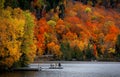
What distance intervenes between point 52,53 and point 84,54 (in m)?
11.7

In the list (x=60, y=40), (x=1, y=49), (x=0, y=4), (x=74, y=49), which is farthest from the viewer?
(x=60, y=40)

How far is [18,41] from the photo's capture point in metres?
99.4

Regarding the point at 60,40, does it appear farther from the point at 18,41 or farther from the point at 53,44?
the point at 18,41

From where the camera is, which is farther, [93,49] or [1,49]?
[93,49]

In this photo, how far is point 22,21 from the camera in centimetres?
10188

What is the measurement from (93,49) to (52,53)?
17385mm

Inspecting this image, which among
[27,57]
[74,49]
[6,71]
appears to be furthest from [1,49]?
[74,49]

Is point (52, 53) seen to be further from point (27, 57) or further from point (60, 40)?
point (27, 57)

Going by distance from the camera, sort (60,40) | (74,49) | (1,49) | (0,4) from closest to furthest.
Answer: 1. (1,49)
2. (0,4)
3. (74,49)
4. (60,40)

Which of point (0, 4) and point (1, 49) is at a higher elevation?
point (0, 4)

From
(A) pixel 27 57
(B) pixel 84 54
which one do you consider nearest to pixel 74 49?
(B) pixel 84 54

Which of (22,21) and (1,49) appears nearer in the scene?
(1,49)

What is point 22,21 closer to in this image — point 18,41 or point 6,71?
point 18,41

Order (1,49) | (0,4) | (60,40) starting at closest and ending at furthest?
(1,49), (0,4), (60,40)
